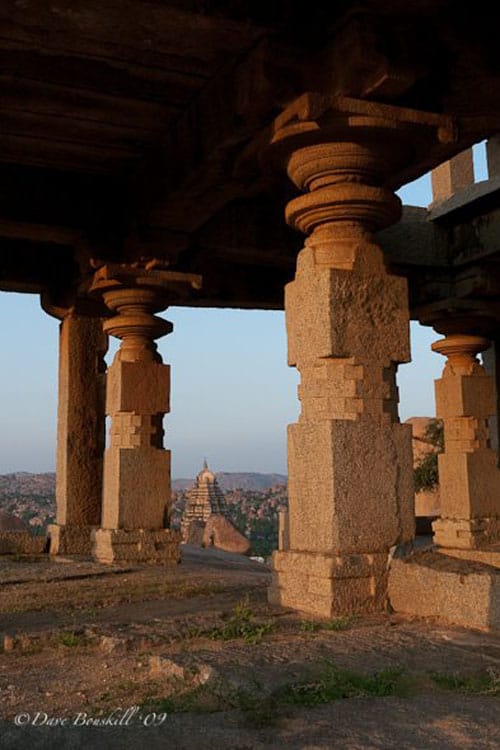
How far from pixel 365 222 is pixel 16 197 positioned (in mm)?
4211

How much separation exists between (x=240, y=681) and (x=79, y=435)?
324 inches

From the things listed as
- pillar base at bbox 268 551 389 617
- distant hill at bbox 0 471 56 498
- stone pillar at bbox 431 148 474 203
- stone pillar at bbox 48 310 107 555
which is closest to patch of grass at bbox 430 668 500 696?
pillar base at bbox 268 551 389 617

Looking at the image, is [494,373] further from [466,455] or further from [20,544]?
[20,544]

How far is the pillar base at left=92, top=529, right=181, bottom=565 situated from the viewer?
940 centimetres

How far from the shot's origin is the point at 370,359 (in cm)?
585

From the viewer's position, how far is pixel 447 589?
520cm

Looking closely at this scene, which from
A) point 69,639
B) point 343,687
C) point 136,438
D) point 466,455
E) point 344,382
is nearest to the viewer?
point 343,687

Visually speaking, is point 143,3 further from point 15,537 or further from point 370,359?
point 15,537

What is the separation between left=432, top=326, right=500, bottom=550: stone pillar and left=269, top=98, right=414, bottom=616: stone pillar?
20.1 feet

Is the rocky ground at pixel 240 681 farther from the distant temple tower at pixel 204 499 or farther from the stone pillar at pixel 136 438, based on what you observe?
the distant temple tower at pixel 204 499

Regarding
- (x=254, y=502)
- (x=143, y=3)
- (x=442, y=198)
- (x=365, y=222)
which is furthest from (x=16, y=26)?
(x=254, y=502)

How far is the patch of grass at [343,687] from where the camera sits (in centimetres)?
340

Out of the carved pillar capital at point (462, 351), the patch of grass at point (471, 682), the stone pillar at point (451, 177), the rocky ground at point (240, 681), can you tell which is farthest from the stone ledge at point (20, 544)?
the patch of grass at point (471, 682)

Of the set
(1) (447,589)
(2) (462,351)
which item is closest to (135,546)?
(1) (447,589)
